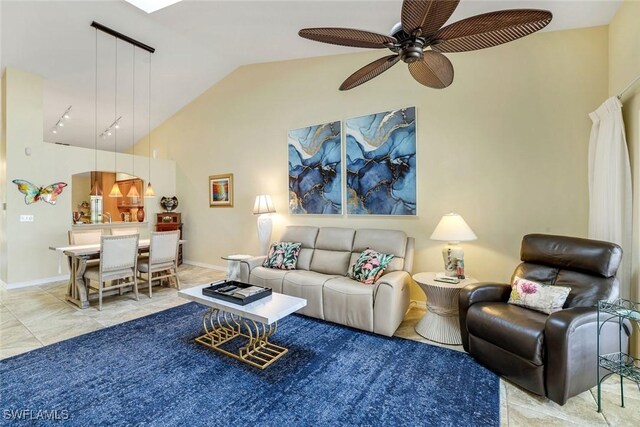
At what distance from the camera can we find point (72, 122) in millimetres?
6430

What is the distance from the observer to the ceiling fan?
5.08ft

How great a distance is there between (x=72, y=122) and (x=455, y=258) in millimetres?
7934

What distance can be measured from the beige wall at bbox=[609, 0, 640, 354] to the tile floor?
0.85 meters

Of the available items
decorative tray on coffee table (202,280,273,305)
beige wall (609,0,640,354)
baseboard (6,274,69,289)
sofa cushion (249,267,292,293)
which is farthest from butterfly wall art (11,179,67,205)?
beige wall (609,0,640,354)

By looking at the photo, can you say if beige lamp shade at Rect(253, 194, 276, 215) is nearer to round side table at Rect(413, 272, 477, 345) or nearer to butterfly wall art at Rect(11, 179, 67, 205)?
round side table at Rect(413, 272, 477, 345)

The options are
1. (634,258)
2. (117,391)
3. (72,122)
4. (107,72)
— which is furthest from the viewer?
(72,122)

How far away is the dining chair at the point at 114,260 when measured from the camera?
372cm

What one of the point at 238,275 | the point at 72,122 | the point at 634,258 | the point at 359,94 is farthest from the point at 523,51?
the point at 72,122

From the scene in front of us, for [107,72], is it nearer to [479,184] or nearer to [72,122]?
[72,122]

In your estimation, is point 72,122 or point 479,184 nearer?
point 479,184

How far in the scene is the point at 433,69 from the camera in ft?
7.11

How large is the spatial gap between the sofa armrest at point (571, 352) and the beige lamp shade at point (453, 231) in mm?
1057

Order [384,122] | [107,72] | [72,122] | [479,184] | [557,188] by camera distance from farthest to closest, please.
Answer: [72,122]
[107,72]
[384,122]
[479,184]
[557,188]

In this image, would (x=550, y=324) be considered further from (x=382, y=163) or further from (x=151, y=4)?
(x=151, y=4)
